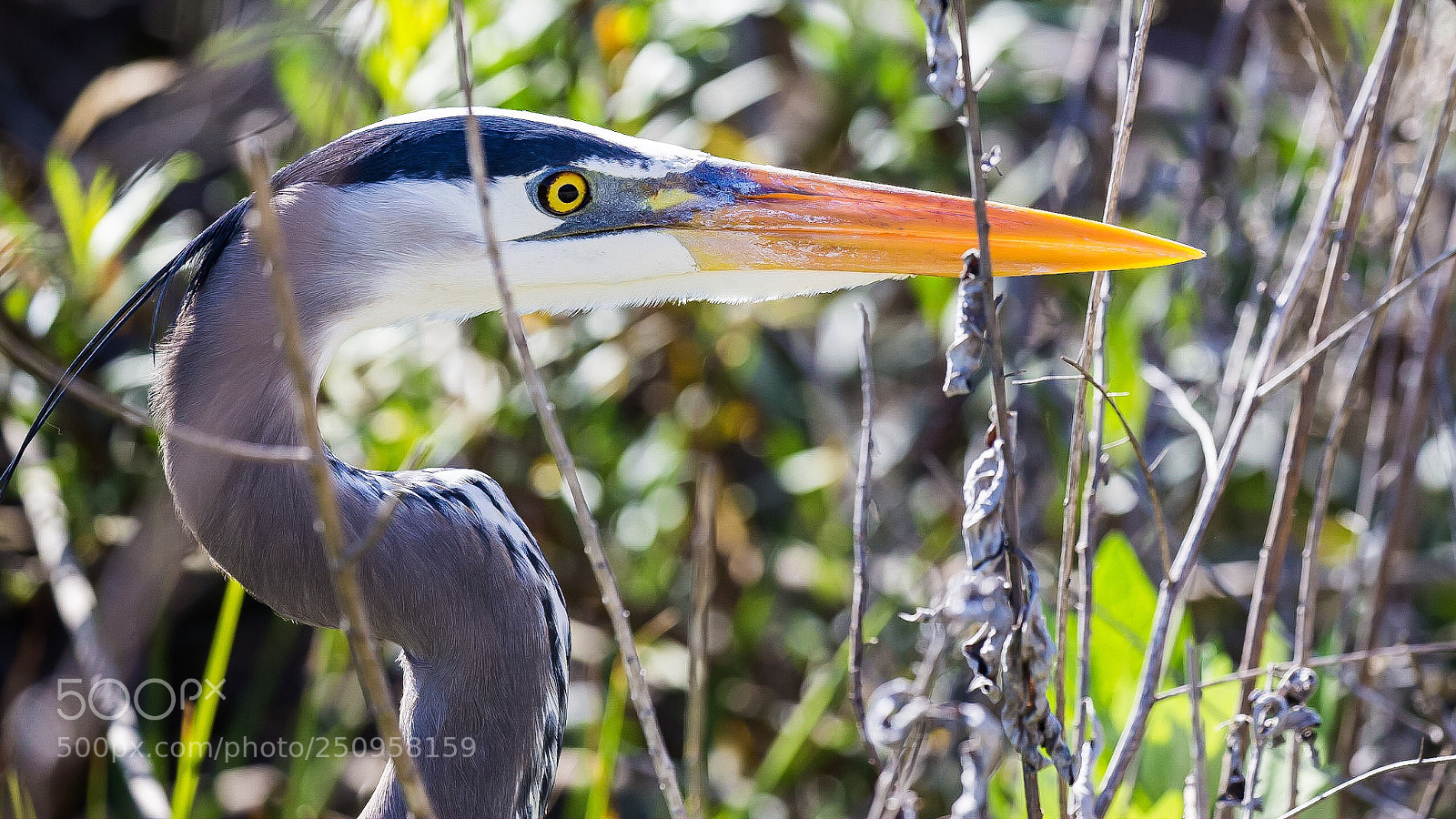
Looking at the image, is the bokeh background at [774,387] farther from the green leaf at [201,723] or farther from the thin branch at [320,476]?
the thin branch at [320,476]

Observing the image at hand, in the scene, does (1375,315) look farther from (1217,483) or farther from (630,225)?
(630,225)

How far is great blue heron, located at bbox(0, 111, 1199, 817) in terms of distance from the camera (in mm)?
1199

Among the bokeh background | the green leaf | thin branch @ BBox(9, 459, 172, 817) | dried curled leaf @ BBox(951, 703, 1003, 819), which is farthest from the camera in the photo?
the bokeh background

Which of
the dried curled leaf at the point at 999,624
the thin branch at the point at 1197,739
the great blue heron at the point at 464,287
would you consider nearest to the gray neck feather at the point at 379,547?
the great blue heron at the point at 464,287

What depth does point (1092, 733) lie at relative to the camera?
102 cm

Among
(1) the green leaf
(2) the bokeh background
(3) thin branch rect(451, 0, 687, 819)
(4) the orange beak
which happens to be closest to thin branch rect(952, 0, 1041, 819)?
(3) thin branch rect(451, 0, 687, 819)

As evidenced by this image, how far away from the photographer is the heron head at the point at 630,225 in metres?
1.27

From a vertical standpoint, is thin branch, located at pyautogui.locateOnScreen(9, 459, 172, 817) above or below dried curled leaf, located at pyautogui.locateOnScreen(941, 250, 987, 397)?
below

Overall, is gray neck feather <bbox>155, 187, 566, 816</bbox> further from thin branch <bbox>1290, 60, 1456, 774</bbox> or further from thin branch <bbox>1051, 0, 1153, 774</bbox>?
thin branch <bbox>1290, 60, 1456, 774</bbox>

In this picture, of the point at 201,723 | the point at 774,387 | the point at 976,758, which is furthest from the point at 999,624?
the point at 774,387

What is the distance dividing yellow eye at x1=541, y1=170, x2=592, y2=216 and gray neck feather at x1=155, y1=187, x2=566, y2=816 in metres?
0.22

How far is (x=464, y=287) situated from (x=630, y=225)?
0.62 ft

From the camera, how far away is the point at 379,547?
1.19 meters

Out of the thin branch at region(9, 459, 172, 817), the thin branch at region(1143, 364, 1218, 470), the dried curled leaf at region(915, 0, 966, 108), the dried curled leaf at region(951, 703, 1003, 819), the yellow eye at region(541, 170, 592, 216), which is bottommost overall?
the thin branch at region(9, 459, 172, 817)
